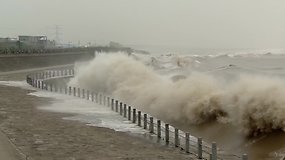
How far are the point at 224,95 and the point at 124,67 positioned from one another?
17750 mm

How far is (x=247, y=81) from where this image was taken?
19.7m

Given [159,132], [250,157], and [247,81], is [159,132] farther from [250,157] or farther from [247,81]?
[247,81]

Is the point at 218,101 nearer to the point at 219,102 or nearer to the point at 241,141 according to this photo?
the point at 219,102

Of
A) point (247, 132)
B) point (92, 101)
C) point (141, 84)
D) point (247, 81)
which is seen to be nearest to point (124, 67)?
point (141, 84)

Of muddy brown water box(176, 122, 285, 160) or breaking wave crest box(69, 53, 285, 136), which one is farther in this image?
breaking wave crest box(69, 53, 285, 136)

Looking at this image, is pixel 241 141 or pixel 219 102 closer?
pixel 241 141

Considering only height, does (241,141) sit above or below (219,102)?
below

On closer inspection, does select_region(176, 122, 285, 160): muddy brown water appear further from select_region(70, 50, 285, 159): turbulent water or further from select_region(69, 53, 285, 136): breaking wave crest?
select_region(69, 53, 285, 136): breaking wave crest

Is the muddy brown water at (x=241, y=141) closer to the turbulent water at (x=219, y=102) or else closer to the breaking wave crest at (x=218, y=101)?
the turbulent water at (x=219, y=102)

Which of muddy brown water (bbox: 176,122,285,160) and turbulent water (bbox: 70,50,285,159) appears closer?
muddy brown water (bbox: 176,122,285,160)

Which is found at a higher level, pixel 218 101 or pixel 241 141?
pixel 218 101

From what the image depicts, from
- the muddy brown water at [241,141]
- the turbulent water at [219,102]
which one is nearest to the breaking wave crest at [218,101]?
the turbulent water at [219,102]

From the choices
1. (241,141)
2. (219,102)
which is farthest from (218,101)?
(241,141)

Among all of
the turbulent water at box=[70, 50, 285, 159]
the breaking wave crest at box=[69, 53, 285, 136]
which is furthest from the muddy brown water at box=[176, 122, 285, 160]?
the breaking wave crest at box=[69, 53, 285, 136]
